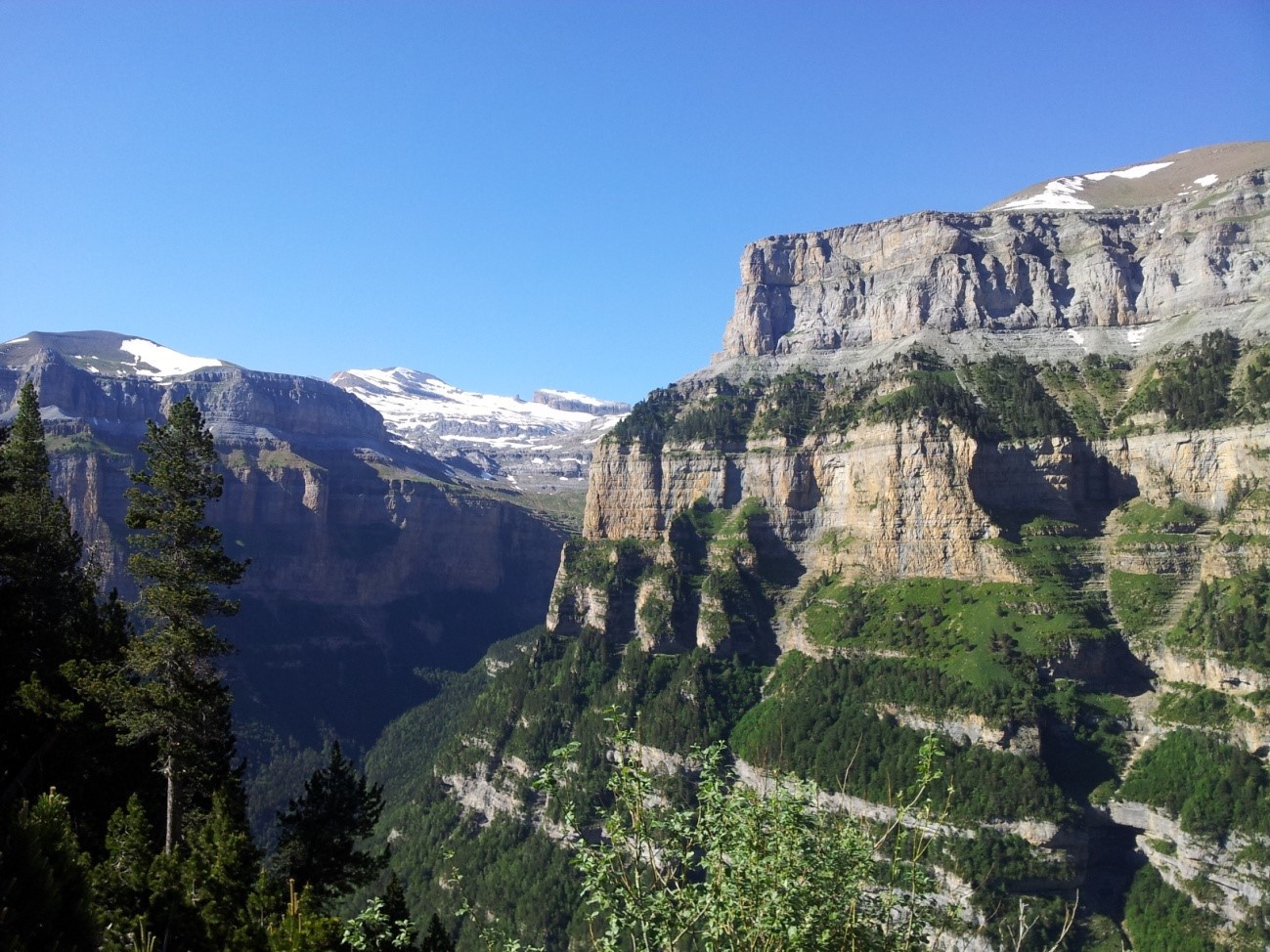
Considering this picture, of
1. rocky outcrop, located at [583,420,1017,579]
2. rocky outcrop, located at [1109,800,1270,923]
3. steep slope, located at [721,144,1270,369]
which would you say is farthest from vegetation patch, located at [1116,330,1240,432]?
rocky outcrop, located at [1109,800,1270,923]

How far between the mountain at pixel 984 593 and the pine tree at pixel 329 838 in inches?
1552

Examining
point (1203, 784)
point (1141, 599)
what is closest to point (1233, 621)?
point (1141, 599)

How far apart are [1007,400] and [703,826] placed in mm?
148372

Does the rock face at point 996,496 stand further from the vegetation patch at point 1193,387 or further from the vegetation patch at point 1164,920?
the vegetation patch at point 1193,387

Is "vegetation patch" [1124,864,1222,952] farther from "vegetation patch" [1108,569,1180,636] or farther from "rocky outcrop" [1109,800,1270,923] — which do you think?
"vegetation patch" [1108,569,1180,636]

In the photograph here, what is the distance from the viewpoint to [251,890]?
26.9 meters

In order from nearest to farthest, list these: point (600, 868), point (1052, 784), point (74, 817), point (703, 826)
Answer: point (600, 868) < point (703, 826) < point (74, 817) < point (1052, 784)

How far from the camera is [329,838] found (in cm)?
3566

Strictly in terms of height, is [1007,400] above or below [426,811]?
above

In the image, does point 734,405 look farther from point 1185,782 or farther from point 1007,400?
point 1185,782

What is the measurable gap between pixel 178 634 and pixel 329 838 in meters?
11.7

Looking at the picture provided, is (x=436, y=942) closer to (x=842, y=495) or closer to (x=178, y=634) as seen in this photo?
(x=178, y=634)

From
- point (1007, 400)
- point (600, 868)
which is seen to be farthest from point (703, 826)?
point (1007, 400)

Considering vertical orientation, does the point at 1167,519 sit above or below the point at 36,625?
above
